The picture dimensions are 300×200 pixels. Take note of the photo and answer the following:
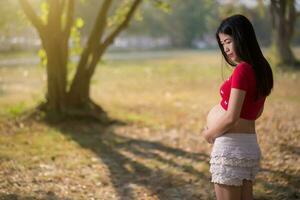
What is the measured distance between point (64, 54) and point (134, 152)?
357 cm

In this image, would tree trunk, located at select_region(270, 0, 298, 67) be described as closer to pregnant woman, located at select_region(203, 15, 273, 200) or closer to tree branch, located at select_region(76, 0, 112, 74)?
tree branch, located at select_region(76, 0, 112, 74)

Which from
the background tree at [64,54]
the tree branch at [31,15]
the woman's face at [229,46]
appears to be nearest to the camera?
the woman's face at [229,46]

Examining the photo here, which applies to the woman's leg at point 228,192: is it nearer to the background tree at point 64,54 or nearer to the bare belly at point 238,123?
the bare belly at point 238,123

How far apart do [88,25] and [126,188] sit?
6011 centimetres

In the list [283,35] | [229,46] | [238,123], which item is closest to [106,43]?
[229,46]

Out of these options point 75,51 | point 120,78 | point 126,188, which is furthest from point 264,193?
point 120,78

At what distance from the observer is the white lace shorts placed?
3348 mm

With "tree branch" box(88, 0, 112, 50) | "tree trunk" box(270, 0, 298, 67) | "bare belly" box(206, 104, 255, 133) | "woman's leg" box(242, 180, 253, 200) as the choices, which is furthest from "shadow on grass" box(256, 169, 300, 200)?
"tree trunk" box(270, 0, 298, 67)

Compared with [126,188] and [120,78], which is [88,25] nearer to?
[120,78]

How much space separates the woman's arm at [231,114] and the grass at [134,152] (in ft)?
5.94

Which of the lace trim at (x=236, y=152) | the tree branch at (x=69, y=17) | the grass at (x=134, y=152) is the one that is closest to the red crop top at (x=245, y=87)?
the lace trim at (x=236, y=152)

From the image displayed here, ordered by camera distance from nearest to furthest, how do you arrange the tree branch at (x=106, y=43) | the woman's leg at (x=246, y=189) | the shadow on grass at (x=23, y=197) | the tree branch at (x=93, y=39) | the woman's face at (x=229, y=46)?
the woman's face at (x=229, y=46) → the woman's leg at (x=246, y=189) → the shadow on grass at (x=23, y=197) → the tree branch at (x=93, y=39) → the tree branch at (x=106, y=43)

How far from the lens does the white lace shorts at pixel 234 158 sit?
335cm

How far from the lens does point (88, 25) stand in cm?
6488
